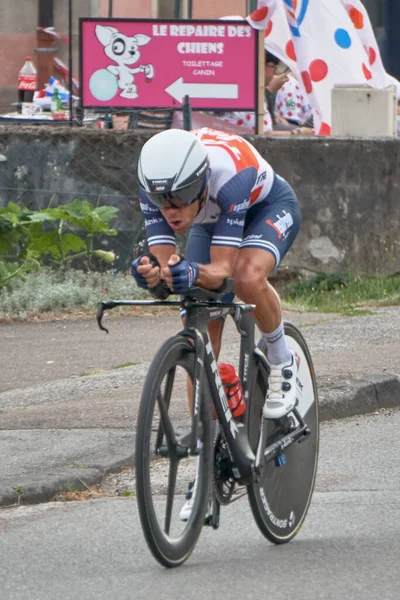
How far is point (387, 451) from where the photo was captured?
6875 millimetres

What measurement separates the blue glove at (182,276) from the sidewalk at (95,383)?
5.90 feet

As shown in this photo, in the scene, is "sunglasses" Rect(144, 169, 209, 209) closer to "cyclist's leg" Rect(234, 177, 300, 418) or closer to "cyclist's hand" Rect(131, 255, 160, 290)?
"cyclist's hand" Rect(131, 255, 160, 290)

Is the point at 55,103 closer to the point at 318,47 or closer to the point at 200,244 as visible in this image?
the point at 318,47

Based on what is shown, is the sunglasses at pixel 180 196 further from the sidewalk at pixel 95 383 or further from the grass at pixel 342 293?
the grass at pixel 342 293

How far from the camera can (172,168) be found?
455 cm

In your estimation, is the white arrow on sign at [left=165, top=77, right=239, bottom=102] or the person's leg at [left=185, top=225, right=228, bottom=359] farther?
the white arrow on sign at [left=165, top=77, right=239, bottom=102]

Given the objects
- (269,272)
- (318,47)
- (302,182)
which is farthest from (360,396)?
(318,47)

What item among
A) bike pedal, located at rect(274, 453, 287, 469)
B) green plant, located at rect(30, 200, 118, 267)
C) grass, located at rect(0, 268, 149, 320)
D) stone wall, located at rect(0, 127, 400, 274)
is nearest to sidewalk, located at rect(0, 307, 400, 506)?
grass, located at rect(0, 268, 149, 320)

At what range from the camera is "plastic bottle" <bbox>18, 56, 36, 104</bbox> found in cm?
1906

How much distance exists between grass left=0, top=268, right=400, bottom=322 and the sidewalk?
27cm

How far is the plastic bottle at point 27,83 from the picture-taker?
1906 centimetres

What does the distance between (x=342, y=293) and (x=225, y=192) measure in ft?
24.0

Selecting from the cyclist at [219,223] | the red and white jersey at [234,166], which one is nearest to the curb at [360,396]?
the cyclist at [219,223]

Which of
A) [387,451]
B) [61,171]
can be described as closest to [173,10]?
[61,171]
